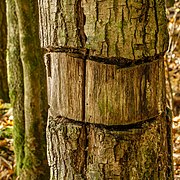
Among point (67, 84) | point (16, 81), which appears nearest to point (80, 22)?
point (67, 84)

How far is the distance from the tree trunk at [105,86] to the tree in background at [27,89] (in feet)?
8.01

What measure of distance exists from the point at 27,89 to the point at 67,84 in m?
2.68

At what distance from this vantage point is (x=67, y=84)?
1.98 m

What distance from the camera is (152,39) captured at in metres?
1.93

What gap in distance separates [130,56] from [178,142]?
11.5 ft

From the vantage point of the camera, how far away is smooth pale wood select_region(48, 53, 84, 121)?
195cm

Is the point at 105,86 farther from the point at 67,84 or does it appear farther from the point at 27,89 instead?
the point at 27,89

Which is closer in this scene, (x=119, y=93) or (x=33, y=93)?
(x=119, y=93)

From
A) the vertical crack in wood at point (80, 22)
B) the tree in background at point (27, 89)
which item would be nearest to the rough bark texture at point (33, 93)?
the tree in background at point (27, 89)

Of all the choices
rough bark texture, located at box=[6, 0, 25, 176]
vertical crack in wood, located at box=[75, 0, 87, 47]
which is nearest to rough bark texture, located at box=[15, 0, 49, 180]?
rough bark texture, located at box=[6, 0, 25, 176]

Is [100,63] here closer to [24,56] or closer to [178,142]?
[24,56]

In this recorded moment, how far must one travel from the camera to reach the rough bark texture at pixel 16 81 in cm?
472

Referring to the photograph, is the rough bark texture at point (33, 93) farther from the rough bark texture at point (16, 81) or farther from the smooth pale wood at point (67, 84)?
the smooth pale wood at point (67, 84)

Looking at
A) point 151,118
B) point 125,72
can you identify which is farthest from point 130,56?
point 151,118
